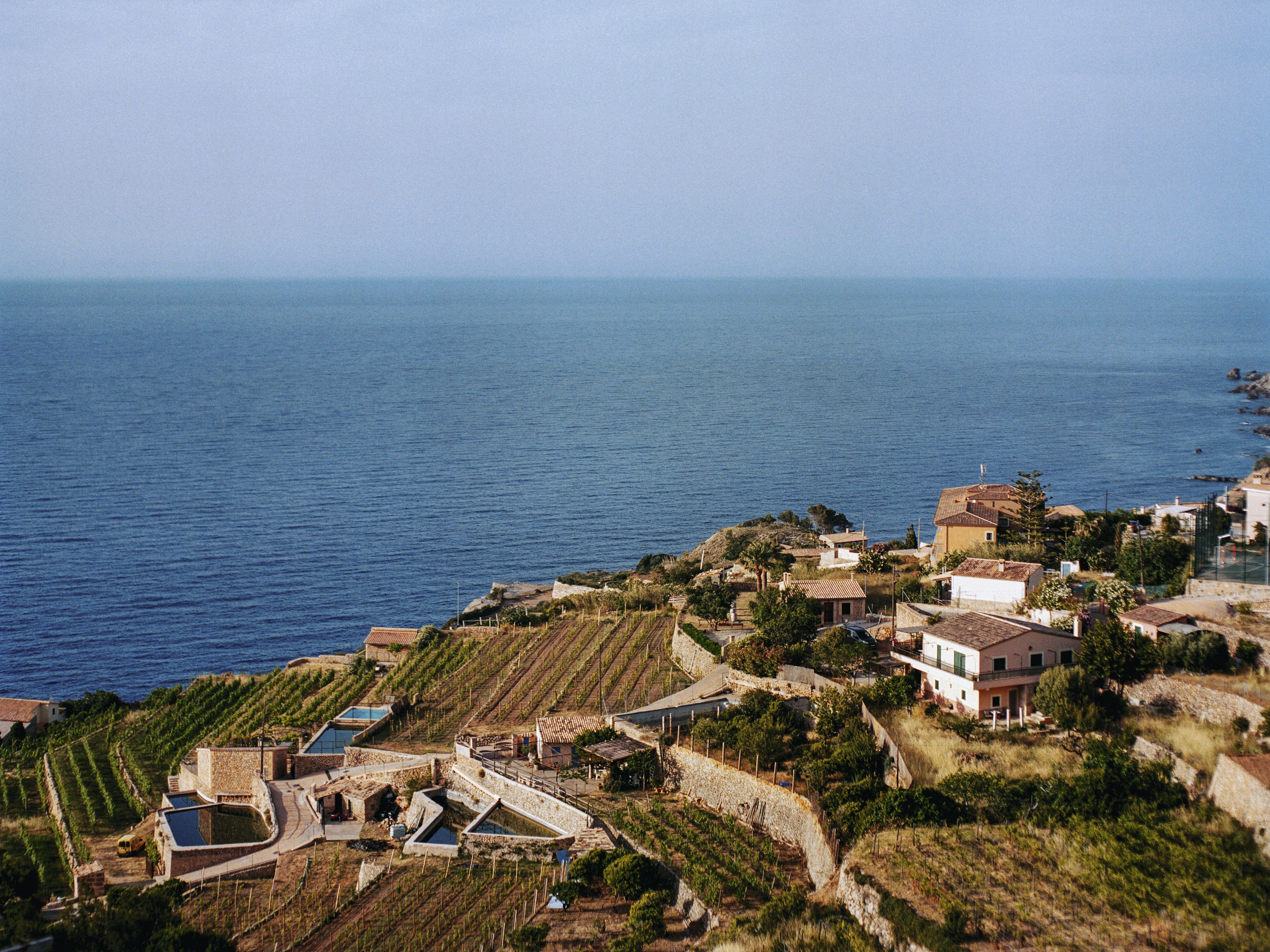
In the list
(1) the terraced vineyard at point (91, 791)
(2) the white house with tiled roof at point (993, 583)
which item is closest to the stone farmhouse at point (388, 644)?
(1) the terraced vineyard at point (91, 791)

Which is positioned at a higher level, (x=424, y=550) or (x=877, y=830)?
(x=877, y=830)

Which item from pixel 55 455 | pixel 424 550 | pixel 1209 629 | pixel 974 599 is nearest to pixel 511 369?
pixel 55 455

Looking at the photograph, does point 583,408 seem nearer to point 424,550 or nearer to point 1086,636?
point 424,550

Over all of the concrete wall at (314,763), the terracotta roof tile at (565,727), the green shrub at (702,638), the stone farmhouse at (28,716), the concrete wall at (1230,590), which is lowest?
the stone farmhouse at (28,716)

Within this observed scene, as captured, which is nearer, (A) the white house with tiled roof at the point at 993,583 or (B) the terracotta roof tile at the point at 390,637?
(A) the white house with tiled roof at the point at 993,583

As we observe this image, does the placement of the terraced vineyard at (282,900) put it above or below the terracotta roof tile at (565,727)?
below

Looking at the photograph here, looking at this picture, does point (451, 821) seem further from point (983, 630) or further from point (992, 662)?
point (983, 630)

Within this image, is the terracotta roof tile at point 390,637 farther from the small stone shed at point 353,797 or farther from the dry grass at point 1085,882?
the dry grass at point 1085,882
